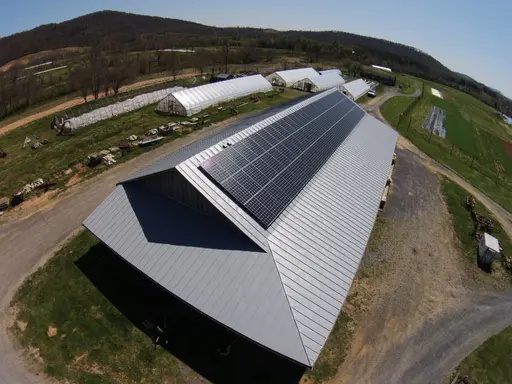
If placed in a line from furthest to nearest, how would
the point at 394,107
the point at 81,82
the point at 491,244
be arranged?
the point at 394,107 → the point at 81,82 → the point at 491,244

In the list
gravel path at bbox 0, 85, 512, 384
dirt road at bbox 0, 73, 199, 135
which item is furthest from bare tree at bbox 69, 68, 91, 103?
gravel path at bbox 0, 85, 512, 384

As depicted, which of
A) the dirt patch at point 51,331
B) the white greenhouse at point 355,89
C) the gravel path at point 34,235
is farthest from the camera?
the white greenhouse at point 355,89

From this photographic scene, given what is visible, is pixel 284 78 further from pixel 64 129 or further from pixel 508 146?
pixel 508 146

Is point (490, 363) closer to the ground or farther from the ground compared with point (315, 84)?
closer to the ground

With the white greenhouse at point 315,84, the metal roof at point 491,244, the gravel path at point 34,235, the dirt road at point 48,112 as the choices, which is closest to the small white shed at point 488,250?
the metal roof at point 491,244

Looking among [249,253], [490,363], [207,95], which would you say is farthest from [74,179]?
[490,363]

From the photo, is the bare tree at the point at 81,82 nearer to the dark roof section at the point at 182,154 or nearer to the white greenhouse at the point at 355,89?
the dark roof section at the point at 182,154

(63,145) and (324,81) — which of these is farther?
(324,81)

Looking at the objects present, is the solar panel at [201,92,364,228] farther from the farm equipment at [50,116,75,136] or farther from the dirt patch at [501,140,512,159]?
the dirt patch at [501,140,512,159]
